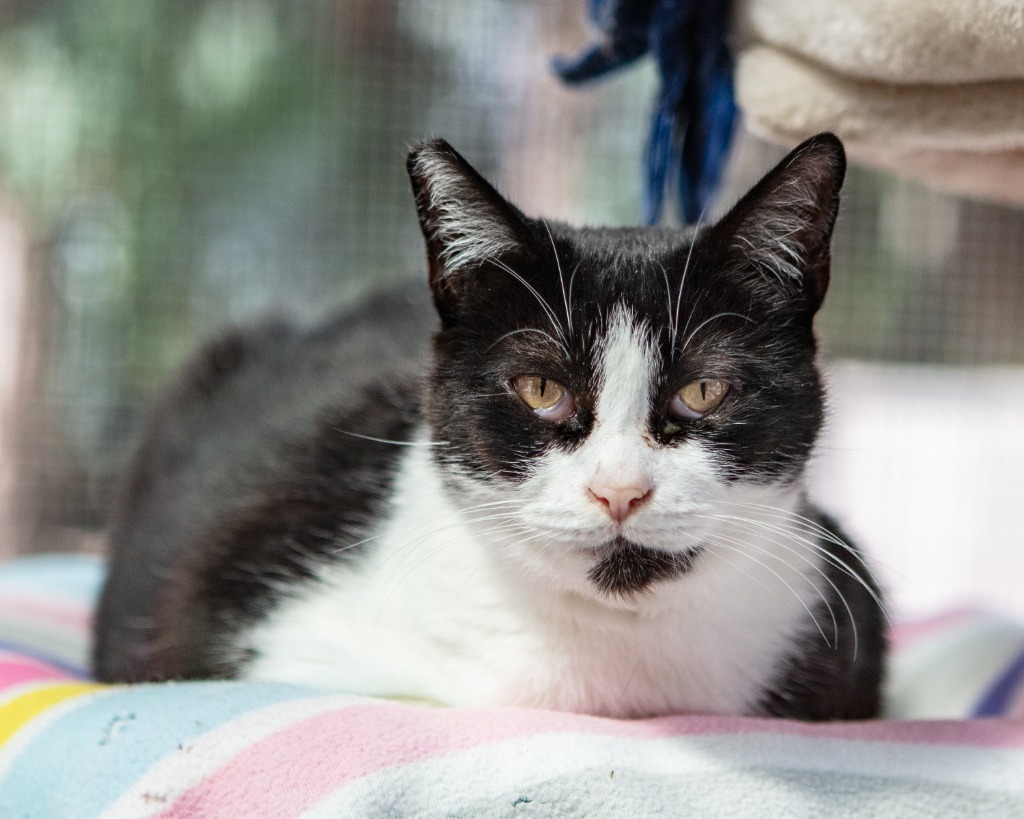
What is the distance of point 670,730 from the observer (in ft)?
2.56

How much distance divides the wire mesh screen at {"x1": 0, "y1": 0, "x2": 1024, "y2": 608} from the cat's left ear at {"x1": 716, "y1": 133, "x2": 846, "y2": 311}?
4.53 feet

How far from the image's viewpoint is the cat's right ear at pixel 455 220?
31.8 inches

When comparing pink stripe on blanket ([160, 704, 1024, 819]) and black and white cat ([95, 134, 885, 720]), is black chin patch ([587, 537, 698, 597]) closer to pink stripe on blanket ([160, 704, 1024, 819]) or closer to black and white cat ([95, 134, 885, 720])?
black and white cat ([95, 134, 885, 720])

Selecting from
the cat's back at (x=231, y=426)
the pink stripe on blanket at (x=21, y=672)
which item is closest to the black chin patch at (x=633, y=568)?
the cat's back at (x=231, y=426)

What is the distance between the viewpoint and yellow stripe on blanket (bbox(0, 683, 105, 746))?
0.81 m

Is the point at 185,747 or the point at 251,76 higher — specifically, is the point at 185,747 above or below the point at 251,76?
below

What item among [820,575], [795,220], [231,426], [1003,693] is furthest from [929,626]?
[231,426]

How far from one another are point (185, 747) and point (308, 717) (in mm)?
86

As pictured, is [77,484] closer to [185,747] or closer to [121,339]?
[121,339]

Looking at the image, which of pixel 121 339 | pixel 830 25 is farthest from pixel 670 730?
pixel 121 339

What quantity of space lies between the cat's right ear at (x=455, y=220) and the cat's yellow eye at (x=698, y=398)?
180mm

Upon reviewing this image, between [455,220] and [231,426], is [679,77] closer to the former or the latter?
[455,220]

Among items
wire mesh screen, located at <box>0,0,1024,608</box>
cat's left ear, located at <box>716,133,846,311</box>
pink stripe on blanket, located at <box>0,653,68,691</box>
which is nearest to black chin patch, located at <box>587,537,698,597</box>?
cat's left ear, located at <box>716,133,846,311</box>

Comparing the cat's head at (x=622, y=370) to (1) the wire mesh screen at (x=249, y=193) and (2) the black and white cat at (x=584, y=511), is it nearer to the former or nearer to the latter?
(2) the black and white cat at (x=584, y=511)
